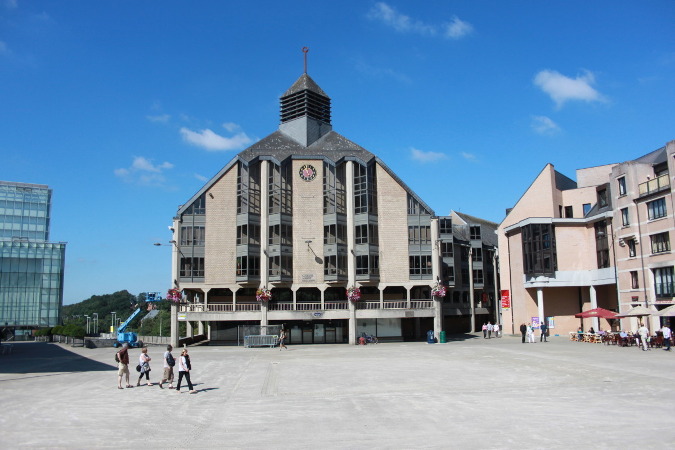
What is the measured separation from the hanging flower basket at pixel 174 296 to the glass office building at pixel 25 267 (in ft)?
231

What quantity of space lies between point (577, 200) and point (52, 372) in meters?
50.2

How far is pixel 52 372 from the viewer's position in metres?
28.8

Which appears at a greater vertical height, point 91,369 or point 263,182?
point 263,182

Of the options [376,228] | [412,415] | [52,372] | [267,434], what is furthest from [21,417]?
[376,228]

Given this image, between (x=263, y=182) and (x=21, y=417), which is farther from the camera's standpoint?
(x=263, y=182)

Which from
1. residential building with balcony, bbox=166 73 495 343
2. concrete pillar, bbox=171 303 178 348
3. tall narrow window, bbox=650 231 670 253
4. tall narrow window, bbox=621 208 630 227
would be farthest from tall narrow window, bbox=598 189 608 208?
concrete pillar, bbox=171 303 178 348

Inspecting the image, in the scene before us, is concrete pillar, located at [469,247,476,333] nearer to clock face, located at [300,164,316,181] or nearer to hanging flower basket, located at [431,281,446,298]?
hanging flower basket, located at [431,281,446,298]

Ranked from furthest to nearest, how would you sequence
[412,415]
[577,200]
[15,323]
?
[15,323], [577,200], [412,415]

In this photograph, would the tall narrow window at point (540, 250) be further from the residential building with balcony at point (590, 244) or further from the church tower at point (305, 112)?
the church tower at point (305, 112)

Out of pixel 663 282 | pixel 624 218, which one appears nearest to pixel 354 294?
pixel 624 218

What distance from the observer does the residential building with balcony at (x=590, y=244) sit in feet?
144

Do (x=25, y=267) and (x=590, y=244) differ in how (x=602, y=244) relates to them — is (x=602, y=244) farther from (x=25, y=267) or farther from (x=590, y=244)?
(x=25, y=267)

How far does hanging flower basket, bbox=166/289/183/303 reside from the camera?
50162mm

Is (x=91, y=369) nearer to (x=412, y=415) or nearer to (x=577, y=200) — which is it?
(x=412, y=415)
